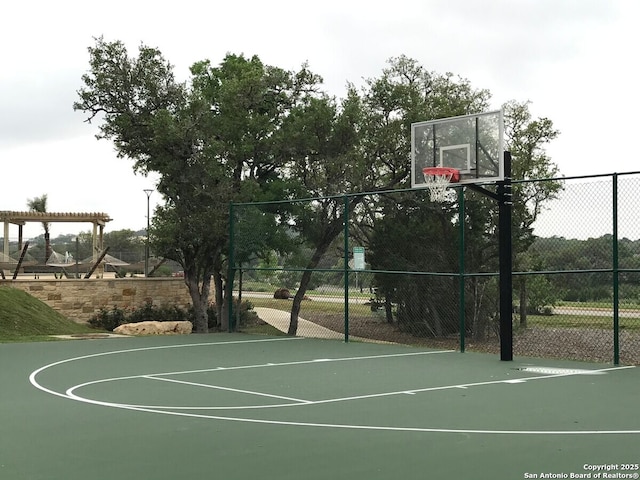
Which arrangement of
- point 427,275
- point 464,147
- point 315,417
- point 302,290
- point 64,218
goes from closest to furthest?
point 315,417
point 464,147
point 427,275
point 302,290
point 64,218

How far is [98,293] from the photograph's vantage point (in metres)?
26.2

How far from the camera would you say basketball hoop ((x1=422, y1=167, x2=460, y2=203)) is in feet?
48.2

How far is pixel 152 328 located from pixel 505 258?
10.2m

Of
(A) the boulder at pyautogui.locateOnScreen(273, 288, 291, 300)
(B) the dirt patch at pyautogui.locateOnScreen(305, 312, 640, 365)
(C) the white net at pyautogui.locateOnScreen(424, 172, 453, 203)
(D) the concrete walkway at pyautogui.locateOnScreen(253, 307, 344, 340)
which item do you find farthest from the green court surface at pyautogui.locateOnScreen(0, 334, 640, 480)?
(A) the boulder at pyautogui.locateOnScreen(273, 288, 291, 300)

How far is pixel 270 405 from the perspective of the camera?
30.7 feet

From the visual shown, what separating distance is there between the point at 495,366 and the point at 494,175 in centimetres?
309

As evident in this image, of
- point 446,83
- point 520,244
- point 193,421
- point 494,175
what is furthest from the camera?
point 446,83

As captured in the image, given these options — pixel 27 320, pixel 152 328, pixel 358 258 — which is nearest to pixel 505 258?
pixel 358 258

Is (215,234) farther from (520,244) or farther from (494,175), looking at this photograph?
(494,175)

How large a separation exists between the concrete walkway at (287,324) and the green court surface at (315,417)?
644cm

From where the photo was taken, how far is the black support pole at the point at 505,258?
1363 cm

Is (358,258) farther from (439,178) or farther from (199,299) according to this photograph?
(199,299)

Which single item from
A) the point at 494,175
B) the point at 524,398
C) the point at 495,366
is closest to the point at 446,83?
the point at 494,175

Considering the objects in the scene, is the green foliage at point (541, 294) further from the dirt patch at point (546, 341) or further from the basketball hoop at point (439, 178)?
the basketball hoop at point (439, 178)
